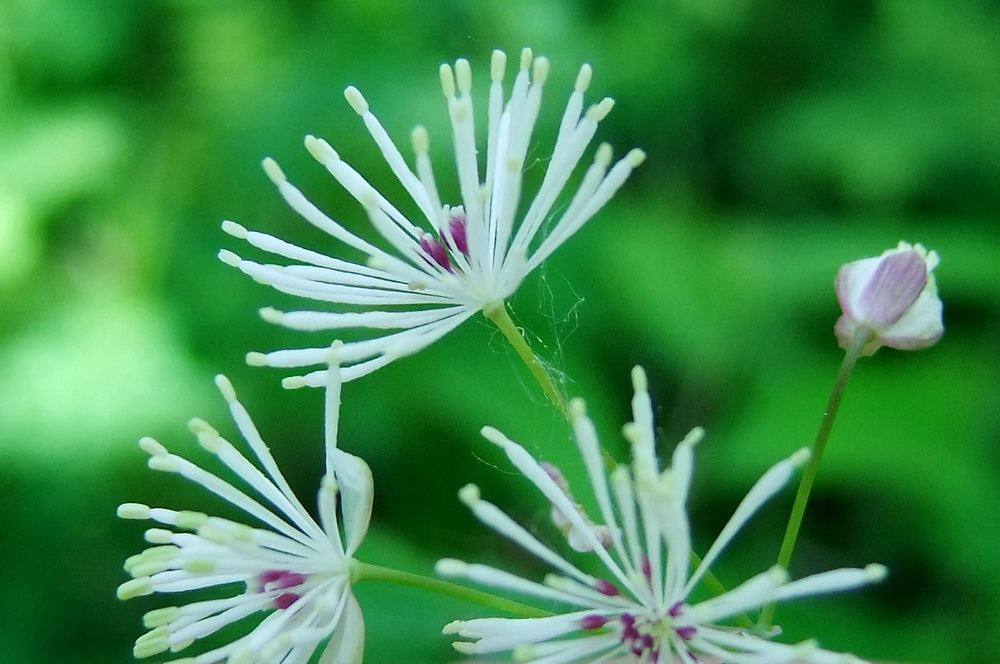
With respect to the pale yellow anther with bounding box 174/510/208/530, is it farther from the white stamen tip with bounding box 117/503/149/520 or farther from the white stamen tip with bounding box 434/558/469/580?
the white stamen tip with bounding box 434/558/469/580

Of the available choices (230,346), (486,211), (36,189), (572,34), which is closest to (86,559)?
(230,346)

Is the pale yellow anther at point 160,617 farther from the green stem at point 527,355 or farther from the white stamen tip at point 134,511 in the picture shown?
the green stem at point 527,355

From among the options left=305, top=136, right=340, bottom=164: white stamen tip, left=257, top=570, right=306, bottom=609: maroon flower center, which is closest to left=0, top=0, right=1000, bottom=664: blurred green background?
left=257, top=570, right=306, bottom=609: maroon flower center

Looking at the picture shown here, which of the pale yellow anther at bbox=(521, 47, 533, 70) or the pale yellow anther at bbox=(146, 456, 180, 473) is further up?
the pale yellow anther at bbox=(521, 47, 533, 70)

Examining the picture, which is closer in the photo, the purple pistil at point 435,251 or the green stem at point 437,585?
the green stem at point 437,585

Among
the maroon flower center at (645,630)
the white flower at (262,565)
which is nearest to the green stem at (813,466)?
the maroon flower center at (645,630)

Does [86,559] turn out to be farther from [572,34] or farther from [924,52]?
[924,52]
